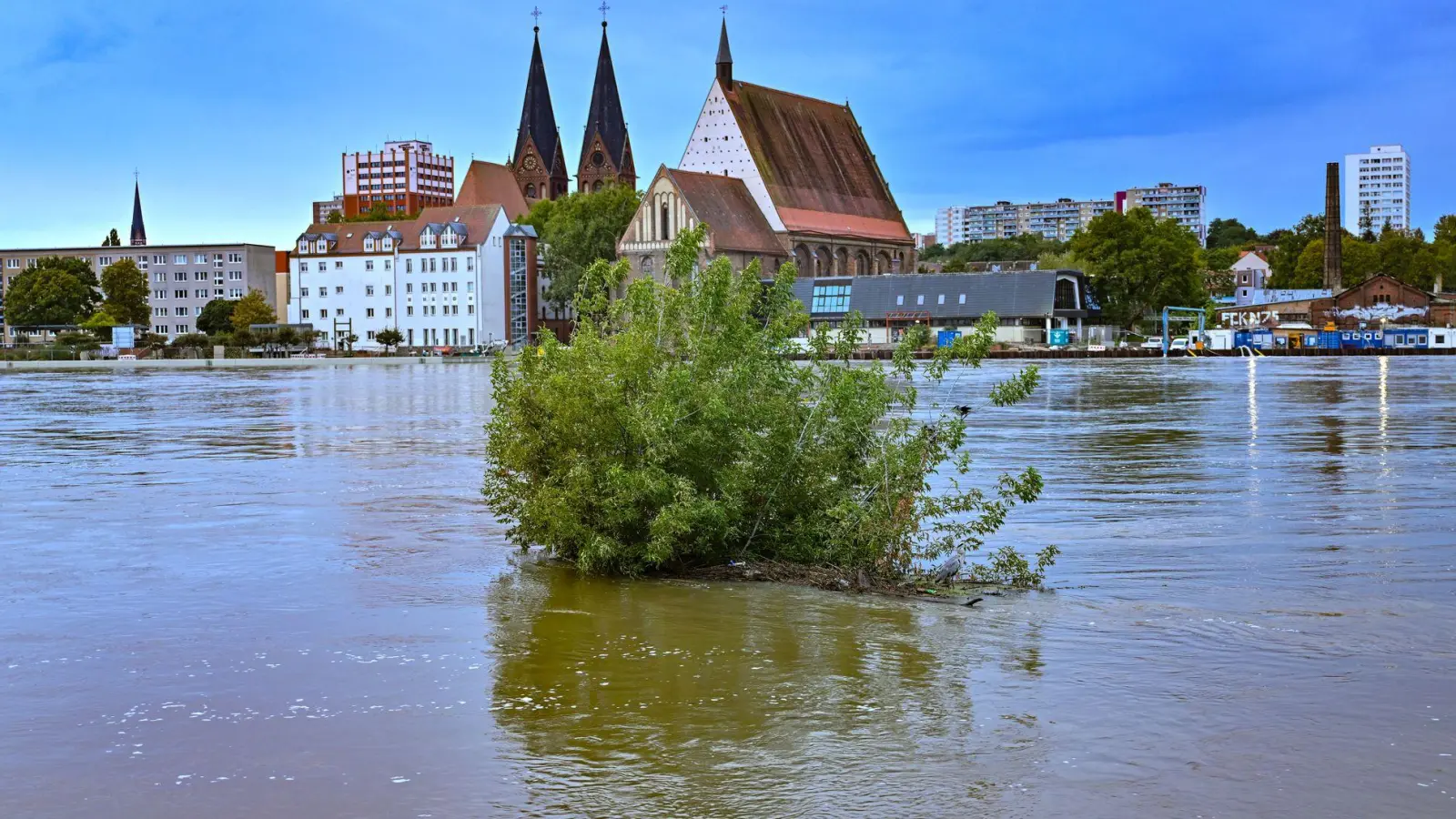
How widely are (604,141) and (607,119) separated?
261 cm

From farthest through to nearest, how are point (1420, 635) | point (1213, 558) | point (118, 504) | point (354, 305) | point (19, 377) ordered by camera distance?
1. point (354, 305)
2. point (19, 377)
3. point (118, 504)
4. point (1213, 558)
5. point (1420, 635)

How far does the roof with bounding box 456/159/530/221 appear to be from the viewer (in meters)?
141

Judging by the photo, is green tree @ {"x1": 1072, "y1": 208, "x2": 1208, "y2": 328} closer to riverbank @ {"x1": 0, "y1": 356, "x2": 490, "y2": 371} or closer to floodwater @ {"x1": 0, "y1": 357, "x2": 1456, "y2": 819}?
riverbank @ {"x1": 0, "y1": 356, "x2": 490, "y2": 371}

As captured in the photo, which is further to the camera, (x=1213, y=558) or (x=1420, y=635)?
(x=1213, y=558)

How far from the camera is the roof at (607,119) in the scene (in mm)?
143875

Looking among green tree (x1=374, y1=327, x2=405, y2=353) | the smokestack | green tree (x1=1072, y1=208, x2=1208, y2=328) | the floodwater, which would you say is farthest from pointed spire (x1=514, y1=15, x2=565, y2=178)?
the floodwater

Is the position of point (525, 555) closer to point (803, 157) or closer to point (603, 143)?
point (803, 157)

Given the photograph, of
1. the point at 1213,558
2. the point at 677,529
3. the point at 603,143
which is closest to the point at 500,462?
the point at 677,529

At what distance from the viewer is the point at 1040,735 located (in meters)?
8.16

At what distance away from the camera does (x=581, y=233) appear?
373 ft

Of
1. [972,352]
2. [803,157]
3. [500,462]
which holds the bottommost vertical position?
[500,462]

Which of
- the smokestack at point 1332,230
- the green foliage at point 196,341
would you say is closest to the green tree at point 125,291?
the green foliage at point 196,341

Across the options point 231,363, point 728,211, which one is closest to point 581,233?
point 728,211

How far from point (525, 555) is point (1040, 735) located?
25.4 ft
